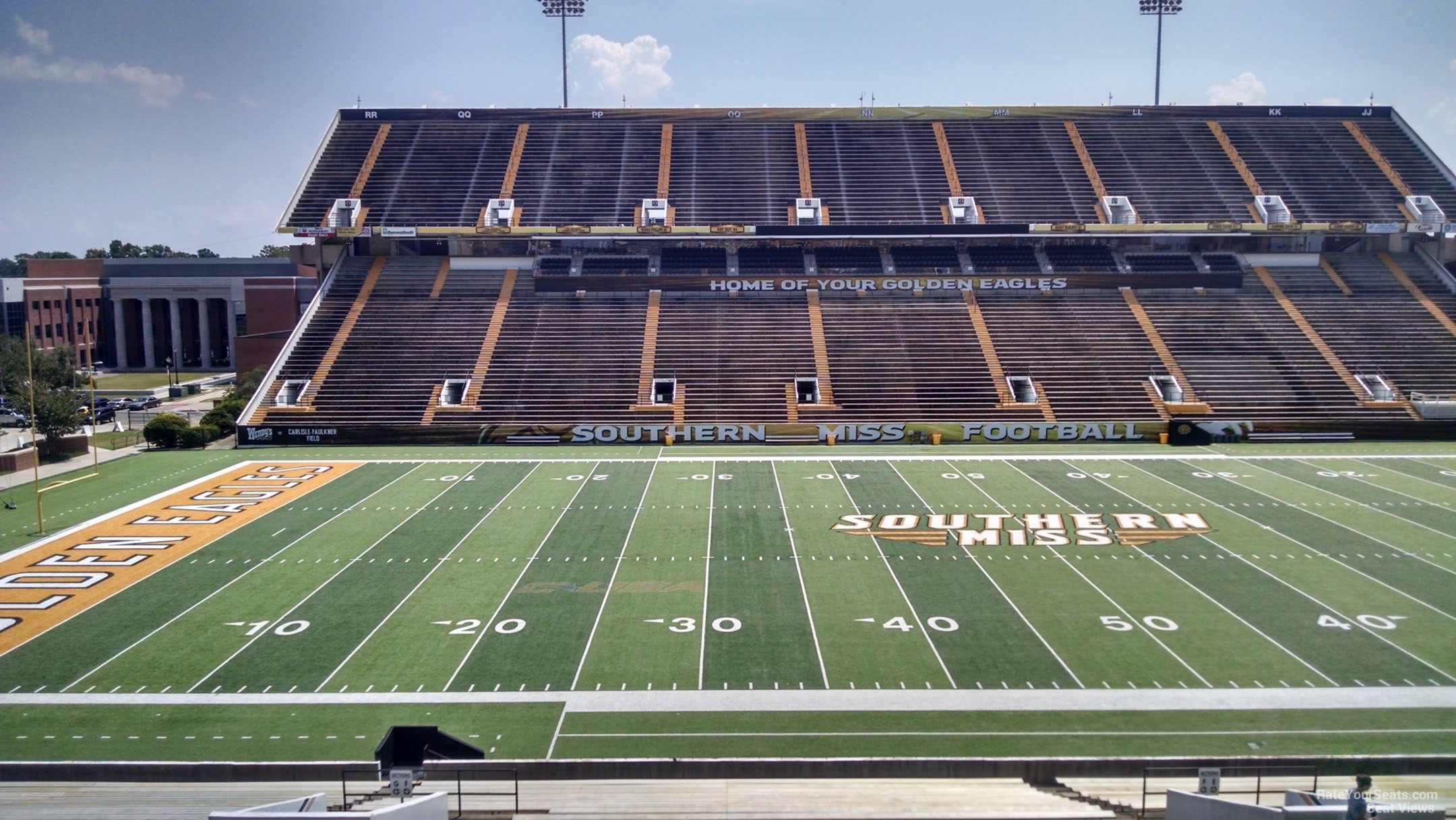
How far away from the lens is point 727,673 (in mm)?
15133

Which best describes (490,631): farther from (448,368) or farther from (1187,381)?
(1187,381)

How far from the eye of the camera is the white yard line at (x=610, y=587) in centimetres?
1553

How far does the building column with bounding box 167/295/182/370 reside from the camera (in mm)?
61188

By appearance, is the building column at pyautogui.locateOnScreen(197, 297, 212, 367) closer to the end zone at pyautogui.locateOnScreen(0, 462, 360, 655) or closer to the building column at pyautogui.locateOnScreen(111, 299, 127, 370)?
the building column at pyautogui.locateOnScreen(111, 299, 127, 370)

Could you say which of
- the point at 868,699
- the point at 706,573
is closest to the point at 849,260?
the point at 706,573

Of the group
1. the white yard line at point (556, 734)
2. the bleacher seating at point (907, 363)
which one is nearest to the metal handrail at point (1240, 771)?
the white yard line at point (556, 734)

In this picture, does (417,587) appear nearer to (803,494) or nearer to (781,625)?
(781,625)

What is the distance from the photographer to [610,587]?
19.1 meters

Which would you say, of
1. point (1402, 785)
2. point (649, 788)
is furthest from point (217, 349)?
point (1402, 785)

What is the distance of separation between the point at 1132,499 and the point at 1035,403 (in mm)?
11140

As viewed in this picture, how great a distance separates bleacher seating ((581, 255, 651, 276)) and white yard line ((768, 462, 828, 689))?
59.0 ft

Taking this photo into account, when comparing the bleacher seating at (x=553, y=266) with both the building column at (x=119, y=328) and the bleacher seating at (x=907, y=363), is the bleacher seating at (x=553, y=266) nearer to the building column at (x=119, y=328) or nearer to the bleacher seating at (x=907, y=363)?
the bleacher seating at (x=907, y=363)

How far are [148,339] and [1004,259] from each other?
54.5 m

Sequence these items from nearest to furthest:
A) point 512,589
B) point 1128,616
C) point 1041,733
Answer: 1. point 1041,733
2. point 1128,616
3. point 512,589
